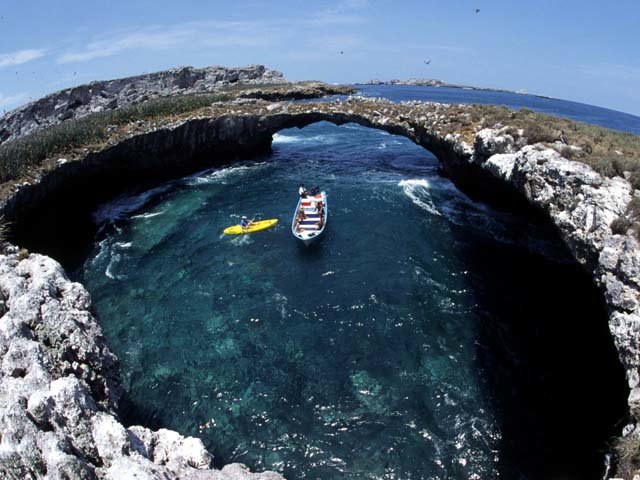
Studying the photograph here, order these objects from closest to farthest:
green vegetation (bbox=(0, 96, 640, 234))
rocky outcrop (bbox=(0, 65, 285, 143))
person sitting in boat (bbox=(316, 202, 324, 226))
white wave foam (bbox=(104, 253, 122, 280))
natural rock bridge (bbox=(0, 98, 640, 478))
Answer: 1. natural rock bridge (bbox=(0, 98, 640, 478))
2. green vegetation (bbox=(0, 96, 640, 234))
3. white wave foam (bbox=(104, 253, 122, 280))
4. person sitting in boat (bbox=(316, 202, 324, 226))
5. rocky outcrop (bbox=(0, 65, 285, 143))

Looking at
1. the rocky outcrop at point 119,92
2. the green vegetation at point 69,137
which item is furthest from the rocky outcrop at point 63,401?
the rocky outcrop at point 119,92

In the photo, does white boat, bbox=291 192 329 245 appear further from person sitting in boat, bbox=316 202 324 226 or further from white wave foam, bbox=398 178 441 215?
white wave foam, bbox=398 178 441 215

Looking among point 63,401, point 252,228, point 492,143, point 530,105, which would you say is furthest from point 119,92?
point 530,105

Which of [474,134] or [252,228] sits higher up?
[474,134]

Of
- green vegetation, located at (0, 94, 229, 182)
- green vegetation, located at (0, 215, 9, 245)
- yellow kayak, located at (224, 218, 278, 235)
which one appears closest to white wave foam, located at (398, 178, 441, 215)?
yellow kayak, located at (224, 218, 278, 235)

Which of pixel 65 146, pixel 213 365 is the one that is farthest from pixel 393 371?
pixel 65 146

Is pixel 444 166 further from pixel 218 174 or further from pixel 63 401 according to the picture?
pixel 63 401

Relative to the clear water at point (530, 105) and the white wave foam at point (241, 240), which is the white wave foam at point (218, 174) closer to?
the white wave foam at point (241, 240)
